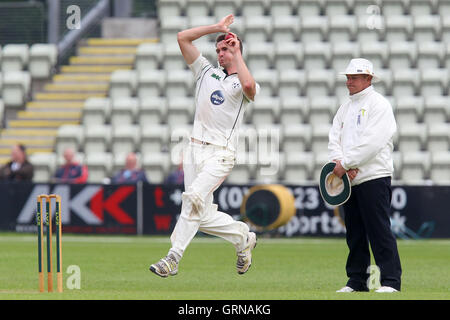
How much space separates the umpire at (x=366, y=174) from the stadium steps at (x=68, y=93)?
13083mm

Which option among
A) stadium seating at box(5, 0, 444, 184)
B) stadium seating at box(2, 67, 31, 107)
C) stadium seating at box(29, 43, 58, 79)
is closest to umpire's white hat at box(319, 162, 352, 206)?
stadium seating at box(5, 0, 444, 184)

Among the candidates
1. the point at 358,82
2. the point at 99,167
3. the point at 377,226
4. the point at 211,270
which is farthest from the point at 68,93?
the point at 377,226

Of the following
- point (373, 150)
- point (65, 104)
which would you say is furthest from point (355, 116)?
point (65, 104)

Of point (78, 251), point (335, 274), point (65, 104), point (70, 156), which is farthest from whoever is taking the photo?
point (65, 104)

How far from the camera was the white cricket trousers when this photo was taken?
29.5ft

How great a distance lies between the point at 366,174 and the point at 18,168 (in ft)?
37.4

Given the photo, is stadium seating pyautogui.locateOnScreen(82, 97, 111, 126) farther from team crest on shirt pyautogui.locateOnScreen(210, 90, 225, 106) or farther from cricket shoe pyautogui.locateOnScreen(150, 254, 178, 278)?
cricket shoe pyautogui.locateOnScreen(150, 254, 178, 278)

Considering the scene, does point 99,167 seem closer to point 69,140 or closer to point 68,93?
point 69,140

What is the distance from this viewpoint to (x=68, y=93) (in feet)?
74.6

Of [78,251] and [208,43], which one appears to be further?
[208,43]

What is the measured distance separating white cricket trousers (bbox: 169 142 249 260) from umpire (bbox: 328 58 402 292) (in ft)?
3.44
